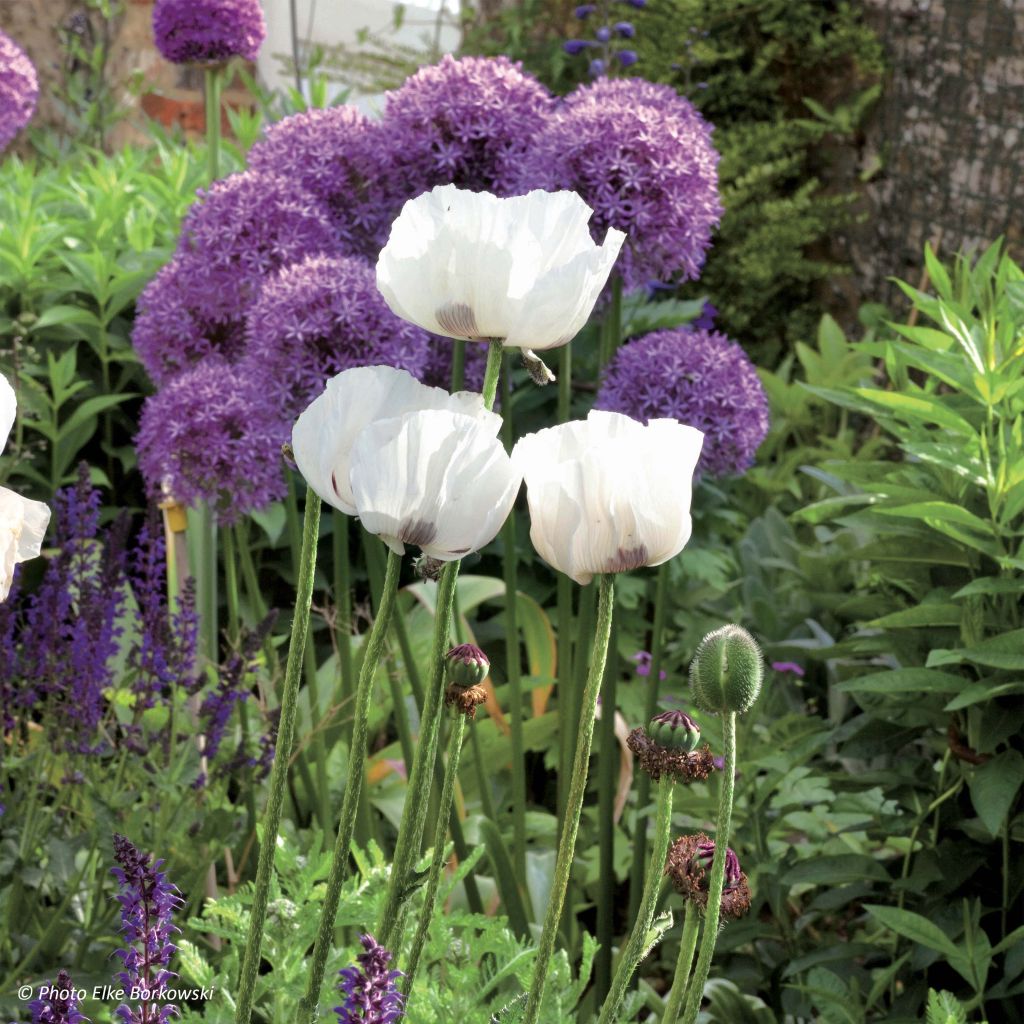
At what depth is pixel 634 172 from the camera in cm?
179

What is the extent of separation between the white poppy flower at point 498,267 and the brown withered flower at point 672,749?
26 cm

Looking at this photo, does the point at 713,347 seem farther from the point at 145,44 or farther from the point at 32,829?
the point at 145,44

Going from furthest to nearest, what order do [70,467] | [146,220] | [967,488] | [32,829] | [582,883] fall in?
1. [146,220]
2. [70,467]
3. [582,883]
4. [967,488]
5. [32,829]

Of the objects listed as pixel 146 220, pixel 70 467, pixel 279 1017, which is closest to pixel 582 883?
pixel 279 1017

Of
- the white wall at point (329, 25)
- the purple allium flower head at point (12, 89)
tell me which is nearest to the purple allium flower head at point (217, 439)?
the purple allium flower head at point (12, 89)

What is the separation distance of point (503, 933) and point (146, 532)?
0.93m

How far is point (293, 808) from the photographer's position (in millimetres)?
2334

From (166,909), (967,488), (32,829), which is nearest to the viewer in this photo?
(166,909)

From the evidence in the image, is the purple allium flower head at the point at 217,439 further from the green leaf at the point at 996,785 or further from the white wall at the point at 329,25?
the white wall at the point at 329,25

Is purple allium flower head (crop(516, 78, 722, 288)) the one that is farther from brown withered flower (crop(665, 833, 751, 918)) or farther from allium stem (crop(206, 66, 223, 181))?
brown withered flower (crop(665, 833, 751, 918))

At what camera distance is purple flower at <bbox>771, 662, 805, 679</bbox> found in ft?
8.38

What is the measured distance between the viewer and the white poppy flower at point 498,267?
0.87 meters

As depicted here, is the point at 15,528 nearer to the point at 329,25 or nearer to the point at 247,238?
the point at 247,238

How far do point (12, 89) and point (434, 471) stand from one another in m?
3.45
